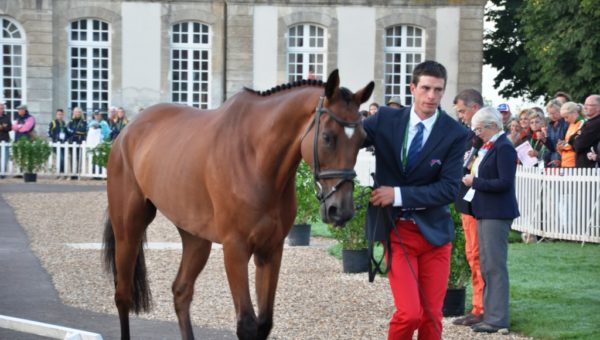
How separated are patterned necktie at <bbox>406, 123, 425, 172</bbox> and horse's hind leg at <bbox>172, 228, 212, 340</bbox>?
7.67ft

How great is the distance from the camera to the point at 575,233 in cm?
1454

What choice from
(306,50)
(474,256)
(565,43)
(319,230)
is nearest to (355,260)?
(474,256)

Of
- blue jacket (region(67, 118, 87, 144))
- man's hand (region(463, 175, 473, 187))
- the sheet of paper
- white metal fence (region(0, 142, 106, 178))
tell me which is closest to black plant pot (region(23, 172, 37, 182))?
white metal fence (region(0, 142, 106, 178))

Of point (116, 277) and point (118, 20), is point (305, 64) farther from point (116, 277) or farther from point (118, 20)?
point (116, 277)

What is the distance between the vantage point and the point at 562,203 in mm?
14484

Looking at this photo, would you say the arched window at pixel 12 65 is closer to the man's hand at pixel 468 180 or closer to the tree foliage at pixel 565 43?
the tree foliage at pixel 565 43

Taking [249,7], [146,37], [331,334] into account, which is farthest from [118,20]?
[331,334]

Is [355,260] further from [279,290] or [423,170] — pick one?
[423,170]

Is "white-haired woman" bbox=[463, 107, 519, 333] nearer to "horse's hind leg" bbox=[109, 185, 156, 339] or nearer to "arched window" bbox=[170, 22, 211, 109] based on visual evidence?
"horse's hind leg" bbox=[109, 185, 156, 339]

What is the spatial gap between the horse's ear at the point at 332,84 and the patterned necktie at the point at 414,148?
53 centimetres

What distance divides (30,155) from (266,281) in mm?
20426

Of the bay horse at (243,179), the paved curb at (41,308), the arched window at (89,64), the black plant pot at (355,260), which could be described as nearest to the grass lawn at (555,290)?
the black plant pot at (355,260)

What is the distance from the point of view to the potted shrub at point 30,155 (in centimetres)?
2598

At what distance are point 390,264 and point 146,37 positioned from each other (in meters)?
27.4
